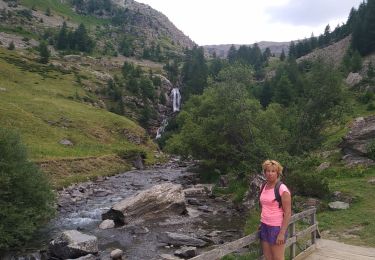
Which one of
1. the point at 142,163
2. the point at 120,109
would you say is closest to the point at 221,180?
the point at 142,163

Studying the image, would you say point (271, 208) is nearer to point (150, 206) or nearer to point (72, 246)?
point (72, 246)

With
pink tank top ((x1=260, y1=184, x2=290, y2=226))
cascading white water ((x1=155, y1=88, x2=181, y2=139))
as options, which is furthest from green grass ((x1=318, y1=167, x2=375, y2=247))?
cascading white water ((x1=155, y1=88, x2=181, y2=139))

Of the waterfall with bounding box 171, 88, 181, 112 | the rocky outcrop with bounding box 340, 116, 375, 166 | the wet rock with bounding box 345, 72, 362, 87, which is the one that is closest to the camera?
the rocky outcrop with bounding box 340, 116, 375, 166

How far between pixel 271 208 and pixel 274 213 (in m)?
0.16

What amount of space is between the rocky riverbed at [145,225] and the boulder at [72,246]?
2.21ft

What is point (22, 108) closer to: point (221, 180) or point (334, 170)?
point (221, 180)

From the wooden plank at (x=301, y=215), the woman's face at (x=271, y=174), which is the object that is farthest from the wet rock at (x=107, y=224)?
the woman's face at (x=271, y=174)

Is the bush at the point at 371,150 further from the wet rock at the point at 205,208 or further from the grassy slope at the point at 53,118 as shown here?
the grassy slope at the point at 53,118

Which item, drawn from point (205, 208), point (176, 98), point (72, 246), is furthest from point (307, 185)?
point (176, 98)

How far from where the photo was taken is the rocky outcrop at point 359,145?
40.1m

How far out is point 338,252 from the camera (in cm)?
1752

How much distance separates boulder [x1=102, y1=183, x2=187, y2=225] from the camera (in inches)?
1313

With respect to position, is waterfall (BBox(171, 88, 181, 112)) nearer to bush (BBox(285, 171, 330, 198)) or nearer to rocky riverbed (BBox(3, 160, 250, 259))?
rocky riverbed (BBox(3, 160, 250, 259))

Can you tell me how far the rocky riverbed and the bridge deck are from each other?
9230 millimetres
